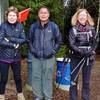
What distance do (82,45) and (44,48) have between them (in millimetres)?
694

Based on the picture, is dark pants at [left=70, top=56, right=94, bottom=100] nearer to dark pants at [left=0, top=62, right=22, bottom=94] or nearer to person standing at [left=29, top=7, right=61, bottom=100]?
person standing at [left=29, top=7, right=61, bottom=100]

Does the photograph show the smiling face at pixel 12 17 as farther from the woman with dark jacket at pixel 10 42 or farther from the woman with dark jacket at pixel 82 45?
the woman with dark jacket at pixel 82 45

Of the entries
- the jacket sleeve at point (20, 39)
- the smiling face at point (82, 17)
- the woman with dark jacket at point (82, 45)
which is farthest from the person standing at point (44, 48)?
the smiling face at point (82, 17)

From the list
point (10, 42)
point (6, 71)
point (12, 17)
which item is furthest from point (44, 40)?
point (6, 71)

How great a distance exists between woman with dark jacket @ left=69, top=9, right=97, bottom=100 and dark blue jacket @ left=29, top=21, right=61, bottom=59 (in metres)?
0.32

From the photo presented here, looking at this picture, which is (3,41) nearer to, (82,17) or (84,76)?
(82,17)

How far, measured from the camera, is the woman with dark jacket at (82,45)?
23.4ft

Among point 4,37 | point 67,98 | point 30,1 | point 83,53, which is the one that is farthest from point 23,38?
point 30,1

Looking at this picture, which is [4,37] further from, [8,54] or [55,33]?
[55,33]

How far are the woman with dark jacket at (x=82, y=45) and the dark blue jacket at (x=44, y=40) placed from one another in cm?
32

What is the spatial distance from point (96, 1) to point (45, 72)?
8.58 m

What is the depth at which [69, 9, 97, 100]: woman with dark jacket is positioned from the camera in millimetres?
7133

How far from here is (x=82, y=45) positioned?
716 centimetres

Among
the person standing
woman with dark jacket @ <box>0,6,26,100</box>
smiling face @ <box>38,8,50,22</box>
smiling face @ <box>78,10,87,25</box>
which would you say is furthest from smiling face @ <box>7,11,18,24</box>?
smiling face @ <box>78,10,87,25</box>
